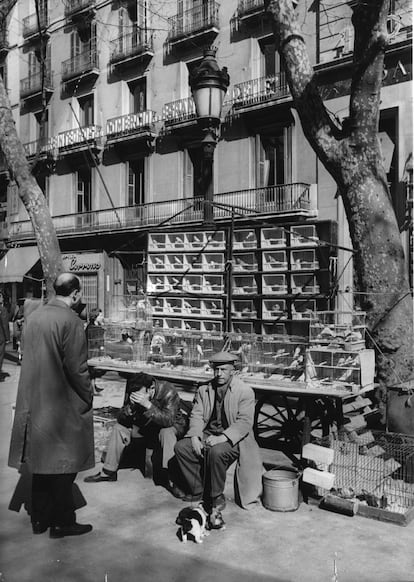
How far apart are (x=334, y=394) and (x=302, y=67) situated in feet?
13.1

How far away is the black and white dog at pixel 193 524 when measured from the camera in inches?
178

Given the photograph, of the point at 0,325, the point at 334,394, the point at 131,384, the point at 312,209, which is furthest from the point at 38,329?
the point at 312,209

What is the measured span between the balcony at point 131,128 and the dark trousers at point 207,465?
1808cm

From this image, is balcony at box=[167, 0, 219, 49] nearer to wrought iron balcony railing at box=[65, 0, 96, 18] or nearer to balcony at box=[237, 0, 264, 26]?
balcony at box=[237, 0, 264, 26]

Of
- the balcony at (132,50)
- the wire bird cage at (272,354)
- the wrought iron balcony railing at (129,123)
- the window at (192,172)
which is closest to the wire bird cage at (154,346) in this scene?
the wire bird cage at (272,354)

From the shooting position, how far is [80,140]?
984 inches

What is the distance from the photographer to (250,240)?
1425cm

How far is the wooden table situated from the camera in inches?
239

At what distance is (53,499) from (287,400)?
3.48 m

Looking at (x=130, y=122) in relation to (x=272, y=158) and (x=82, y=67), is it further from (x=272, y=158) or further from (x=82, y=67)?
(x=272, y=158)

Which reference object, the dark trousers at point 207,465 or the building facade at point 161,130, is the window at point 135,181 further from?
the dark trousers at point 207,465

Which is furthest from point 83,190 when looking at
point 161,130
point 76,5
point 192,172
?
point 76,5

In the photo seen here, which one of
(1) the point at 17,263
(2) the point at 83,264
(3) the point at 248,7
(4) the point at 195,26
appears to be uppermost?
(4) the point at 195,26

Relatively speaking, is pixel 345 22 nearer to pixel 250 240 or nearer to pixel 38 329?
pixel 250 240
